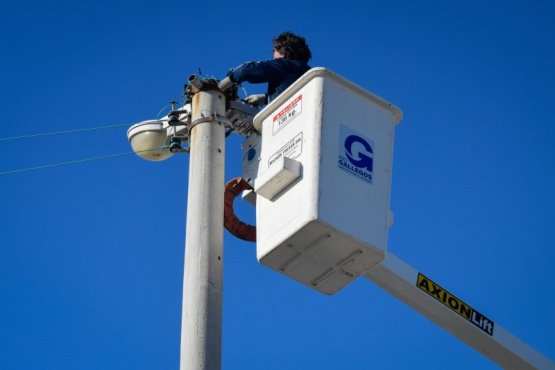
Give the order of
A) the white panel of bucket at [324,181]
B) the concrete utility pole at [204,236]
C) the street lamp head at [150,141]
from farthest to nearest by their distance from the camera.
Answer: the street lamp head at [150,141] → the white panel of bucket at [324,181] → the concrete utility pole at [204,236]

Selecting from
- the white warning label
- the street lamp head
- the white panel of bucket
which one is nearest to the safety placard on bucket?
the white panel of bucket

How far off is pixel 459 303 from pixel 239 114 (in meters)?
2.02

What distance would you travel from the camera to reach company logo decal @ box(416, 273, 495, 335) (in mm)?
7871

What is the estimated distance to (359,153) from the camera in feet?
22.0

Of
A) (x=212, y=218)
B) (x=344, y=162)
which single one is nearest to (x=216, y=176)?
(x=212, y=218)

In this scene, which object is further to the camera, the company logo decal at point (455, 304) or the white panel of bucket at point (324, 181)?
the company logo decal at point (455, 304)

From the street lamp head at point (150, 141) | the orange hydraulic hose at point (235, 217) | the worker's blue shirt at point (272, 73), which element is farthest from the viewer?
the street lamp head at point (150, 141)

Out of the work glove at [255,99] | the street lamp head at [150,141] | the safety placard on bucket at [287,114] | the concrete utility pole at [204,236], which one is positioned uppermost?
the work glove at [255,99]

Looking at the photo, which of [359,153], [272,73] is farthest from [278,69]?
[359,153]

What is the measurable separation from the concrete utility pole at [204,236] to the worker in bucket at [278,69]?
0.21 m

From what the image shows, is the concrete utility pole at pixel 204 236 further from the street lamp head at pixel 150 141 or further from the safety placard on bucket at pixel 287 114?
the street lamp head at pixel 150 141

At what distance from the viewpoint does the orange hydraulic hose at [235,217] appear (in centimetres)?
726

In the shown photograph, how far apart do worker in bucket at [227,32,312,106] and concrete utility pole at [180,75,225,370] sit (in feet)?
0.68

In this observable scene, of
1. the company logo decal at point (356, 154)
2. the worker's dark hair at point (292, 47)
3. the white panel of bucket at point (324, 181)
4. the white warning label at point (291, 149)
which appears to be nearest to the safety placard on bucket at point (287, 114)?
the white panel of bucket at point (324, 181)
